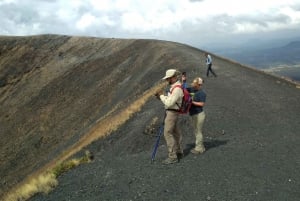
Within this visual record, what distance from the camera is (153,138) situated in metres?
20.3

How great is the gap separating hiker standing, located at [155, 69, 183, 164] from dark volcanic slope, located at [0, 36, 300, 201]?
552mm

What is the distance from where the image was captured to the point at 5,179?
129 feet

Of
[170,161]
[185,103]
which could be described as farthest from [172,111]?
[170,161]

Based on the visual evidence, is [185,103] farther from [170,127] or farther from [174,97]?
[170,127]

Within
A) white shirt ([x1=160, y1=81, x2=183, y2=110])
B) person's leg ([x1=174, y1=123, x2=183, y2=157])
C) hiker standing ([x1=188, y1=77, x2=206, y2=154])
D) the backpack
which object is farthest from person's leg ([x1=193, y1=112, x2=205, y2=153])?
white shirt ([x1=160, y1=81, x2=183, y2=110])

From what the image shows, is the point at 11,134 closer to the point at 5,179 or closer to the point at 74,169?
the point at 5,179

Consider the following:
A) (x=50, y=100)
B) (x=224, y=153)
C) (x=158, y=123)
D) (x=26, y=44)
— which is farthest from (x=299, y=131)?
(x=26, y=44)

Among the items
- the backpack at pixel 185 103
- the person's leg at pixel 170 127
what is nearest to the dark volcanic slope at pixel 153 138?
the person's leg at pixel 170 127

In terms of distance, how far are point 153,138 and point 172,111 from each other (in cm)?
587

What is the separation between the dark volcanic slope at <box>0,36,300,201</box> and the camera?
13547 millimetres

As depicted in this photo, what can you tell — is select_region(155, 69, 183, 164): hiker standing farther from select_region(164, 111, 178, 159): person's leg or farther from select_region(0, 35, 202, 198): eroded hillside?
select_region(0, 35, 202, 198): eroded hillside

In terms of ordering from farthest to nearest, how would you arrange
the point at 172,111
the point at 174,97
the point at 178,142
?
1. the point at 178,142
2. the point at 172,111
3. the point at 174,97

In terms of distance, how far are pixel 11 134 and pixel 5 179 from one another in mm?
16998

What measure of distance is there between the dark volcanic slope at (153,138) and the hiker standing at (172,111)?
21.7 inches
